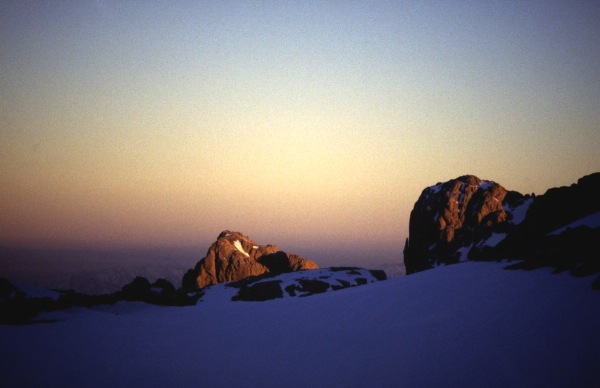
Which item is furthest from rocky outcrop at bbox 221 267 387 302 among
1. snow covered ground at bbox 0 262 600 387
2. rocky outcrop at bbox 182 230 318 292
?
snow covered ground at bbox 0 262 600 387

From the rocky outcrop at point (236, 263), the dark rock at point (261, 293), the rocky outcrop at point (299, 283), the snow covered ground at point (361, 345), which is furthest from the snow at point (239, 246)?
the snow covered ground at point (361, 345)

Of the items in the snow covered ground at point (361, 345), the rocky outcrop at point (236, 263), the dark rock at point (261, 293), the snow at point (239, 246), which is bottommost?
the dark rock at point (261, 293)

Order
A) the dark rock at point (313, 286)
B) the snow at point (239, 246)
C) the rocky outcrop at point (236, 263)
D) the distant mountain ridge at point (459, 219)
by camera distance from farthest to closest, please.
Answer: the snow at point (239, 246), the rocky outcrop at point (236, 263), the distant mountain ridge at point (459, 219), the dark rock at point (313, 286)

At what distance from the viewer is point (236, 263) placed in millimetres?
96688

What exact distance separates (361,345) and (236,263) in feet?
302

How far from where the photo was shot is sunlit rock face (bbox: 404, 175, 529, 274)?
3056 inches

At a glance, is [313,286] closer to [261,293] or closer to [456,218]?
[261,293]

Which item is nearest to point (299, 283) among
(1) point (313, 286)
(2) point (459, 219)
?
(1) point (313, 286)

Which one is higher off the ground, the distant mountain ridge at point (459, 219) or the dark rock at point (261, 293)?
the distant mountain ridge at point (459, 219)

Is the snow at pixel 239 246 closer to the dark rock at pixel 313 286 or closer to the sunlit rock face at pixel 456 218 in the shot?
the dark rock at pixel 313 286

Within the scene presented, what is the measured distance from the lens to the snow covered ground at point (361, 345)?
646cm

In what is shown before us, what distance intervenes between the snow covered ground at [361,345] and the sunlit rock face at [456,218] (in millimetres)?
70414

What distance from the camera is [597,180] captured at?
26406 mm

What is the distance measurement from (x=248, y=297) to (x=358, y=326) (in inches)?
2226
